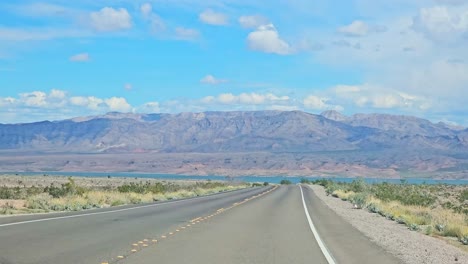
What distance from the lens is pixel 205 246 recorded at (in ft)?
52.5

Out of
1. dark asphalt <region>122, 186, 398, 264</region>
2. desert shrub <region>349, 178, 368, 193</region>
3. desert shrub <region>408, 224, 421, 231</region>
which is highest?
desert shrub <region>349, 178, 368, 193</region>

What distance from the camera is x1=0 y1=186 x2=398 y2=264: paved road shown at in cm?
1371

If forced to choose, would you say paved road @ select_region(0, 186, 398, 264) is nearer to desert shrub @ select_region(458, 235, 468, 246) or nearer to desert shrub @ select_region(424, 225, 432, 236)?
desert shrub @ select_region(424, 225, 432, 236)

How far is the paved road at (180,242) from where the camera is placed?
1371 centimetres

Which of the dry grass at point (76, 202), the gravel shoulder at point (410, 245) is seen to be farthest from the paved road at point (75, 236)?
the gravel shoulder at point (410, 245)

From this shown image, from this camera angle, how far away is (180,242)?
54.6 ft

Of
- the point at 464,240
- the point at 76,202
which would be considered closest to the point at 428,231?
the point at 464,240

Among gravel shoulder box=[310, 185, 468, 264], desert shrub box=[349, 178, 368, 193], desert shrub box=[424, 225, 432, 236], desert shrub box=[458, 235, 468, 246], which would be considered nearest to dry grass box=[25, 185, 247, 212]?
gravel shoulder box=[310, 185, 468, 264]

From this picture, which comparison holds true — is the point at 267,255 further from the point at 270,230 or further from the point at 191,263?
the point at 270,230

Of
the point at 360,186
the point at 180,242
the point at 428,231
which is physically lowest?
the point at 428,231

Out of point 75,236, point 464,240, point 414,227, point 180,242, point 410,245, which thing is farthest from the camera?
point 414,227

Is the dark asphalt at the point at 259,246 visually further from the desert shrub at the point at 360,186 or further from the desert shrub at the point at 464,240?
the desert shrub at the point at 360,186

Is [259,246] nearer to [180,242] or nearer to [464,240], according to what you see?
[180,242]

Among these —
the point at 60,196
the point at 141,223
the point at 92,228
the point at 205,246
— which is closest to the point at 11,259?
the point at 205,246
